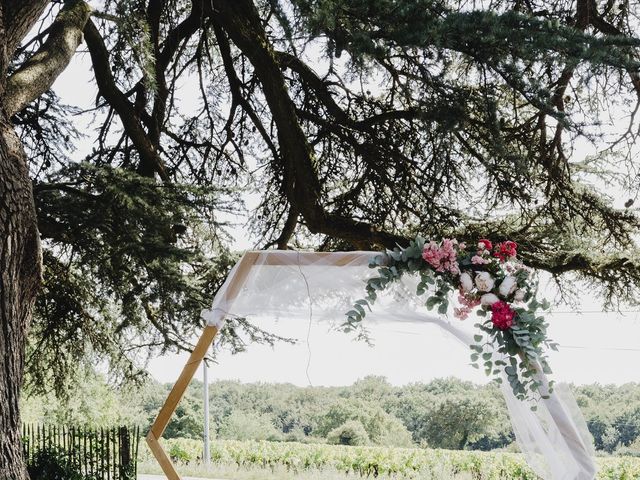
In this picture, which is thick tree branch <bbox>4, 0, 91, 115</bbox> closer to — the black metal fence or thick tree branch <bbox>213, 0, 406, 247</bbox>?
thick tree branch <bbox>213, 0, 406, 247</bbox>

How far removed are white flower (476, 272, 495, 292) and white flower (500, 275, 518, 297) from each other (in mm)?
65

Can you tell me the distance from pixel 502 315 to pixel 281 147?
3.03 metres

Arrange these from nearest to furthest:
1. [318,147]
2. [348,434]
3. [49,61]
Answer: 1. [49,61]
2. [318,147]
3. [348,434]

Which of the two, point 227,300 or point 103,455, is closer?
point 227,300

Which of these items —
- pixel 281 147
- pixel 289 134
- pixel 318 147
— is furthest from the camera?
pixel 318 147

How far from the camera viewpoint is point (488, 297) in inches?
167

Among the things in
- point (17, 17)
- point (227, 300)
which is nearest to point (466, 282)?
point (227, 300)

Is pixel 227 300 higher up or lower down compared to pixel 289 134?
lower down

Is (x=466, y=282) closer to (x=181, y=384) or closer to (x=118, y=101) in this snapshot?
(x=181, y=384)

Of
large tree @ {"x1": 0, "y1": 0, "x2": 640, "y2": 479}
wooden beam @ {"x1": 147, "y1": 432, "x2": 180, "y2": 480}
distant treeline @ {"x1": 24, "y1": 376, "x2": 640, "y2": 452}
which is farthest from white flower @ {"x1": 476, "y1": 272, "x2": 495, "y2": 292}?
distant treeline @ {"x1": 24, "y1": 376, "x2": 640, "y2": 452}

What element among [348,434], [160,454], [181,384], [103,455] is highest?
[181,384]

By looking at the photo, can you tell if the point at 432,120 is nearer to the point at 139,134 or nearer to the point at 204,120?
the point at 139,134

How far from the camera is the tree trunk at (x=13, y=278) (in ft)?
13.5

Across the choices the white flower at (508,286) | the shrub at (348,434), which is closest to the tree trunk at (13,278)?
the white flower at (508,286)
